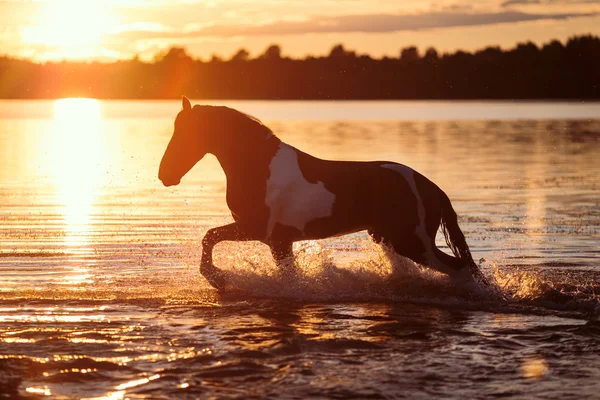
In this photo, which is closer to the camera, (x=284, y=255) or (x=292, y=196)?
(x=292, y=196)

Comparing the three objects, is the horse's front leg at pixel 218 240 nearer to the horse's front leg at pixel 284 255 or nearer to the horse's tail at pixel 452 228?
the horse's front leg at pixel 284 255

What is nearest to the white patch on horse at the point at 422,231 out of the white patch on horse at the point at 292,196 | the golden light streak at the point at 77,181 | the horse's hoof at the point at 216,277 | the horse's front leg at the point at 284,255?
the white patch on horse at the point at 292,196

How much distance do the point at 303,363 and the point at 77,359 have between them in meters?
1.68

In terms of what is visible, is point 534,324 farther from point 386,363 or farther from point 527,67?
point 527,67

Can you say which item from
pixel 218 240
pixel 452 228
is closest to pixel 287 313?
pixel 218 240

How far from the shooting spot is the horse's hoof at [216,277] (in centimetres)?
1082

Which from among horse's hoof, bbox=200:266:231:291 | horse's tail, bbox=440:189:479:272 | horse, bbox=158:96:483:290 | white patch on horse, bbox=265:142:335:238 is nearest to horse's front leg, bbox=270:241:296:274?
horse, bbox=158:96:483:290

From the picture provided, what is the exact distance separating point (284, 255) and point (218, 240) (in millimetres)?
736

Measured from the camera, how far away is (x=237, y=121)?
Result: 1096 centimetres

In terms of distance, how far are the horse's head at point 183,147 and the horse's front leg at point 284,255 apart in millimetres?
1367

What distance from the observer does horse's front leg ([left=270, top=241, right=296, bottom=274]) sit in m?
10.9

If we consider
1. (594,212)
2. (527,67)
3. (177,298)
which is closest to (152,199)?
(594,212)

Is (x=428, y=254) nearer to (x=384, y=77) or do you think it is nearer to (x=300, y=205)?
(x=300, y=205)

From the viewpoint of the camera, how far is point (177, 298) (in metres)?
10.2
